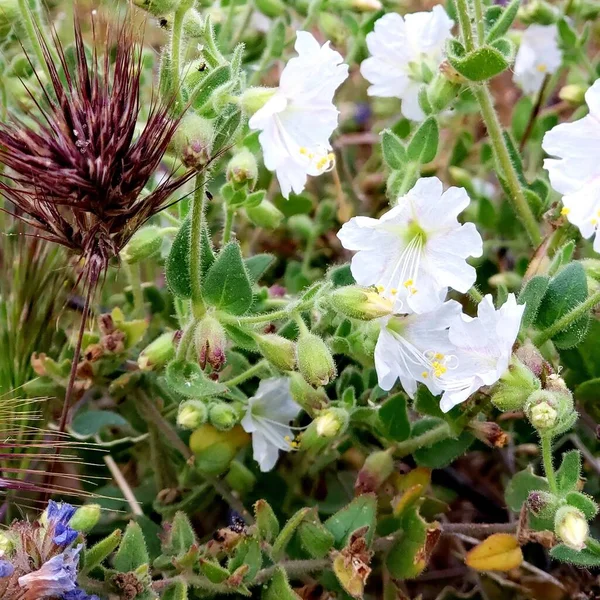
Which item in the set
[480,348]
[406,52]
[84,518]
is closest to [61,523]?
[84,518]

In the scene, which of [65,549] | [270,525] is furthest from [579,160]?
[65,549]

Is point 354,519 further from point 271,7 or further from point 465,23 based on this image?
point 271,7

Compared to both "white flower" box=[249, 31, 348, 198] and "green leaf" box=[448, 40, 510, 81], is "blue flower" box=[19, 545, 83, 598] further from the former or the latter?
"green leaf" box=[448, 40, 510, 81]

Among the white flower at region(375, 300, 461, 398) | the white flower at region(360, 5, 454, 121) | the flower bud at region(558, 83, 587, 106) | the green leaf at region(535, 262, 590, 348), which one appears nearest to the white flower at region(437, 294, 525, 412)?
the white flower at region(375, 300, 461, 398)

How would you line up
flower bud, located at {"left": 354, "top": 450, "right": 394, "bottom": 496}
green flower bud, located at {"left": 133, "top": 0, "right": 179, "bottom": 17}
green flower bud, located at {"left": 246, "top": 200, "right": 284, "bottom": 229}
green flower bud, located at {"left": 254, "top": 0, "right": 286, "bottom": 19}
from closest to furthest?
1. green flower bud, located at {"left": 133, "top": 0, "right": 179, "bottom": 17}
2. flower bud, located at {"left": 354, "top": 450, "right": 394, "bottom": 496}
3. green flower bud, located at {"left": 246, "top": 200, "right": 284, "bottom": 229}
4. green flower bud, located at {"left": 254, "top": 0, "right": 286, "bottom": 19}

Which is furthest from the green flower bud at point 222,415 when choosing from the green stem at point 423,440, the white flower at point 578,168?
the white flower at point 578,168

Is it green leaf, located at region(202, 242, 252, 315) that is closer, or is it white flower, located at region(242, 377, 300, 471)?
green leaf, located at region(202, 242, 252, 315)

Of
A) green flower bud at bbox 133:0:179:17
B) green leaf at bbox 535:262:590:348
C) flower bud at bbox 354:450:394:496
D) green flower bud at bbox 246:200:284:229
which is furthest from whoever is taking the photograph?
green flower bud at bbox 246:200:284:229

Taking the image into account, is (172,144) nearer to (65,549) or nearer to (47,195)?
(47,195)

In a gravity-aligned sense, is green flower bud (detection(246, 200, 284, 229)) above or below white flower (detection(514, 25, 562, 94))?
below
